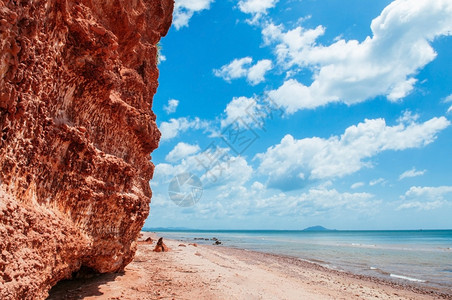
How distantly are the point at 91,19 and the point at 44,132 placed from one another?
3.01 m

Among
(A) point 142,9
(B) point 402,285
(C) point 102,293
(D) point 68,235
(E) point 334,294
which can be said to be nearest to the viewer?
(D) point 68,235

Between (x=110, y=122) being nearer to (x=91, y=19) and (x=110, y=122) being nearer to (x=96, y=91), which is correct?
(x=96, y=91)

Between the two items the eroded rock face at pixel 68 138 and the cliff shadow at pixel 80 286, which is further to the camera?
the cliff shadow at pixel 80 286

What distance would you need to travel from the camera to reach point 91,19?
626 cm

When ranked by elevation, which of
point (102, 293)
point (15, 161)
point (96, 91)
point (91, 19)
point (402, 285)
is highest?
point (91, 19)

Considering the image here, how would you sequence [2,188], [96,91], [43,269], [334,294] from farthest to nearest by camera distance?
[334,294]
[96,91]
[43,269]
[2,188]

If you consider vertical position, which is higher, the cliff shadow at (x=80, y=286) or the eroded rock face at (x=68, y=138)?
the eroded rock face at (x=68, y=138)

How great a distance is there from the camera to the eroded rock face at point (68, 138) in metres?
4.05

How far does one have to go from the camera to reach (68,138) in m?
5.60

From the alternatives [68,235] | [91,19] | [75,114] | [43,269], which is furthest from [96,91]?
[43,269]

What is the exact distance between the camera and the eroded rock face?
159 inches

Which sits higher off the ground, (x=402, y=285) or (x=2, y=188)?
(x=2, y=188)

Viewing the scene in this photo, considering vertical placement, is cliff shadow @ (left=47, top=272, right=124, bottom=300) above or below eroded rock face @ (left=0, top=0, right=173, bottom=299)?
below

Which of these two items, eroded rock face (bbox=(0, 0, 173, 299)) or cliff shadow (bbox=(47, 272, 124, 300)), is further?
cliff shadow (bbox=(47, 272, 124, 300))
